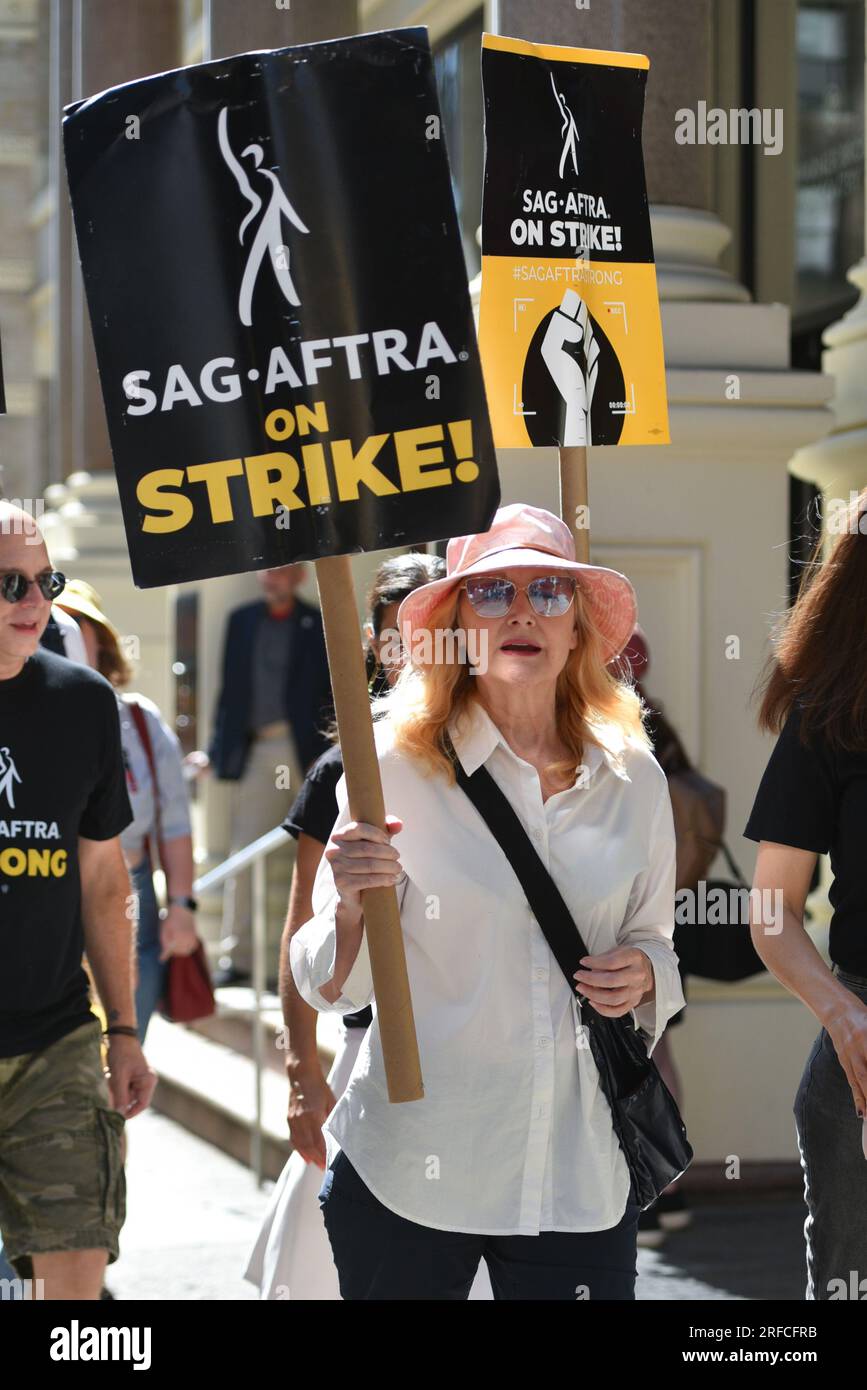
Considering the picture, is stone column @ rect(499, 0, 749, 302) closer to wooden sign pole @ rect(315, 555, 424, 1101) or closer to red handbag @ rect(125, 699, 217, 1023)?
red handbag @ rect(125, 699, 217, 1023)

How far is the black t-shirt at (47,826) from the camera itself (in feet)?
14.1

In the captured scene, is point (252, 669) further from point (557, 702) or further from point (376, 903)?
point (376, 903)

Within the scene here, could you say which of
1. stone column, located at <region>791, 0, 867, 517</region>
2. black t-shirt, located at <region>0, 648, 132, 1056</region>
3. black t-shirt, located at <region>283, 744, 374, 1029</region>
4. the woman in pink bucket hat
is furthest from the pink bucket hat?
stone column, located at <region>791, 0, 867, 517</region>

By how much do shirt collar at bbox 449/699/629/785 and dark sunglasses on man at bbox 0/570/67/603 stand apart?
1.10 metres

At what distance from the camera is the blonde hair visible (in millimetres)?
3629

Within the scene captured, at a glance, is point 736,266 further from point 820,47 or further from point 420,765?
point 420,765

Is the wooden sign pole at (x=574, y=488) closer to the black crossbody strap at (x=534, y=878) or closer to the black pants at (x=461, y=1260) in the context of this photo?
the black crossbody strap at (x=534, y=878)

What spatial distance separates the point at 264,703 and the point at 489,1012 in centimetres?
695

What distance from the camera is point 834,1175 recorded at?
3.71 meters

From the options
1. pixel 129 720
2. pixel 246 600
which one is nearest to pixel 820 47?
pixel 246 600

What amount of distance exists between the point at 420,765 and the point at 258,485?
0.53 metres

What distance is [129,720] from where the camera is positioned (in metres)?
6.79

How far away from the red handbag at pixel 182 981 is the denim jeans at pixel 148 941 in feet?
0.15

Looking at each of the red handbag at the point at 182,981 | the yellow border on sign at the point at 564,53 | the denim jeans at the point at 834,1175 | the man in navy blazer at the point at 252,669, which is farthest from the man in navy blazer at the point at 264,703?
the denim jeans at the point at 834,1175
